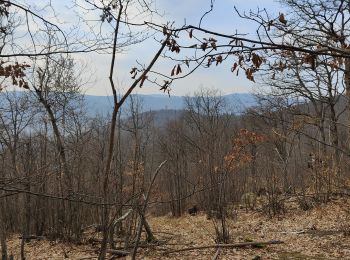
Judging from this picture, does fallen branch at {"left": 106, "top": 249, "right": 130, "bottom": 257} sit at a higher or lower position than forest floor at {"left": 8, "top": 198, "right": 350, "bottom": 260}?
higher

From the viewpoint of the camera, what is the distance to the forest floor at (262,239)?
31.7 ft

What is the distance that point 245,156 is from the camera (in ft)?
39.3

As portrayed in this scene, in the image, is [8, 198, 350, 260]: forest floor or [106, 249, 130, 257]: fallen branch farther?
[106, 249, 130, 257]: fallen branch

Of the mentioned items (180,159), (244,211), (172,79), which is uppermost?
(172,79)

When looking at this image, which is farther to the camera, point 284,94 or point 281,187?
point 284,94

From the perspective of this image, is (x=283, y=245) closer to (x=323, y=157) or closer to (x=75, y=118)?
(x=323, y=157)

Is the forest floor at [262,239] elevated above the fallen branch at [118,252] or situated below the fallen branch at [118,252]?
below

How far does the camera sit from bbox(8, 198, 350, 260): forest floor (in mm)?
9648

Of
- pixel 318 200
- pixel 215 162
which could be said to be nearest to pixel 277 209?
pixel 318 200

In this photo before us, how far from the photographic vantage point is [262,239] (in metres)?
11.1

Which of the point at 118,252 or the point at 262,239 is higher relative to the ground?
the point at 118,252

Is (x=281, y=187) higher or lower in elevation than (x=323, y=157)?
→ lower

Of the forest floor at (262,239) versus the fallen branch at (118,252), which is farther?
the fallen branch at (118,252)

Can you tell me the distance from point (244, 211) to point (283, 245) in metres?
7.09
